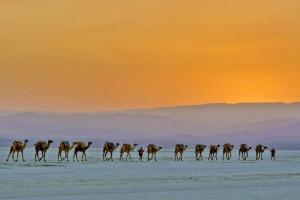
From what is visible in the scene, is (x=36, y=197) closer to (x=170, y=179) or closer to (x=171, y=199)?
(x=171, y=199)

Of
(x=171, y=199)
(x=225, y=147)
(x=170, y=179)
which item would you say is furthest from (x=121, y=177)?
(x=225, y=147)

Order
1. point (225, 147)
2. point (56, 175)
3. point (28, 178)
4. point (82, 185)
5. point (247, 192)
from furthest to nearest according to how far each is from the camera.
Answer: point (225, 147)
point (56, 175)
point (28, 178)
point (82, 185)
point (247, 192)

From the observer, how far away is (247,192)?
26.6 metres

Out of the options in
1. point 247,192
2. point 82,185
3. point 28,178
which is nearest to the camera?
point 247,192

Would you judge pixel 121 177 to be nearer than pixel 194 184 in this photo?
No

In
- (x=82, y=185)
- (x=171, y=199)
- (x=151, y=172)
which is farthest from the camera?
(x=151, y=172)

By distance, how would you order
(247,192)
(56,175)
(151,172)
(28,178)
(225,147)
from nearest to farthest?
(247,192), (28,178), (56,175), (151,172), (225,147)

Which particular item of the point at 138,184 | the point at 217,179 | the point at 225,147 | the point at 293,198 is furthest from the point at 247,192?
the point at 225,147

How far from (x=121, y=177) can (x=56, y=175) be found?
2785 mm

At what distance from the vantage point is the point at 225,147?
61094 mm

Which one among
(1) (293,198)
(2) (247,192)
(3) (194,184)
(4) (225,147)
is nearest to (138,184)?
(3) (194,184)

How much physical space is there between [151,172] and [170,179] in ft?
15.9

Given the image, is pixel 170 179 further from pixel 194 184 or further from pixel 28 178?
pixel 28 178

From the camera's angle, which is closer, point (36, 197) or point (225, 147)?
point (36, 197)
